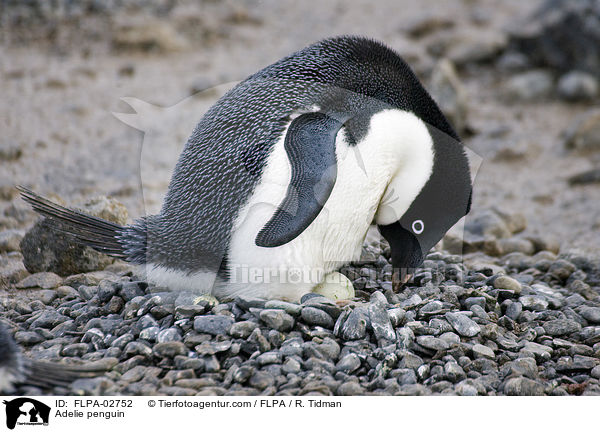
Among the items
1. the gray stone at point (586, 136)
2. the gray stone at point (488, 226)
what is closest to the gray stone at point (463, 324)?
the gray stone at point (488, 226)

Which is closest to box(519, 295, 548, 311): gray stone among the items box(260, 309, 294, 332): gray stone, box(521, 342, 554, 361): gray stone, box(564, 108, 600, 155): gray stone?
box(521, 342, 554, 361): gray stone

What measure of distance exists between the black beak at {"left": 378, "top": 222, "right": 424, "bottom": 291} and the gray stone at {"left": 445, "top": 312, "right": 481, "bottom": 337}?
31 cm

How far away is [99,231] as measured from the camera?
2.15m

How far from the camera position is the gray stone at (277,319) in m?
1.84

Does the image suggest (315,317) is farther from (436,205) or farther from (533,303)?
(533,303)

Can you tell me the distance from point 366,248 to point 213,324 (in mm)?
901

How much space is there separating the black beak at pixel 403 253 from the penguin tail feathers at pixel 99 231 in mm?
859

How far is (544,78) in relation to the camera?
18.0ft

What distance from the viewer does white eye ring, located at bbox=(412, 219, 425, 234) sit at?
2.27 m

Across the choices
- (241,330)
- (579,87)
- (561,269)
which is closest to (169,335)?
(241,330)
